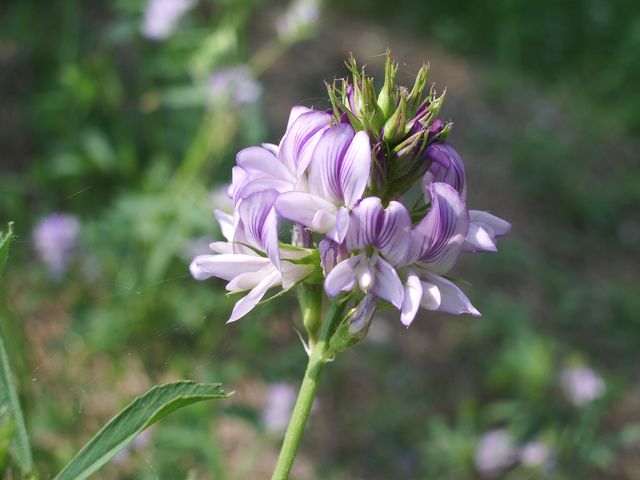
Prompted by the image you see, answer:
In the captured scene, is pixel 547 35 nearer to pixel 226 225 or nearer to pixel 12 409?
pixel 226 225

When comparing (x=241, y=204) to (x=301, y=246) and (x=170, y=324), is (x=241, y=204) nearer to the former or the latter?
(x=301, y=246)

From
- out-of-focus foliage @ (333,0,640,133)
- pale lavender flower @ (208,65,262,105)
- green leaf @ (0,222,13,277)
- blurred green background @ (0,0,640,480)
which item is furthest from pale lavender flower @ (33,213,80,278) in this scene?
out-of-focus foliage @ (333,0,640,133)

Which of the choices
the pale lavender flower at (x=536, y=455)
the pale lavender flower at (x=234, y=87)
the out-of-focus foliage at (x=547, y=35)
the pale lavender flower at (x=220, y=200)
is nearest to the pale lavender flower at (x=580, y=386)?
the pale lavender flower at (x=536, y=455)

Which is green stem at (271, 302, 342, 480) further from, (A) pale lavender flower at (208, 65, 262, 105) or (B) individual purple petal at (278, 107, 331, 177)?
(A) pale lavender flower at (208, 65, 262, 105)

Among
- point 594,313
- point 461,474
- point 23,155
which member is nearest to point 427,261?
point 461,474

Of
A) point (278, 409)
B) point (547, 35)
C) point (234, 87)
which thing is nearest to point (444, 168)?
point (278, 409)

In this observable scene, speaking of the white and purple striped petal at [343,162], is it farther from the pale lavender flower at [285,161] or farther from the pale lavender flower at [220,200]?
the pale lavender flower at [220,200]
